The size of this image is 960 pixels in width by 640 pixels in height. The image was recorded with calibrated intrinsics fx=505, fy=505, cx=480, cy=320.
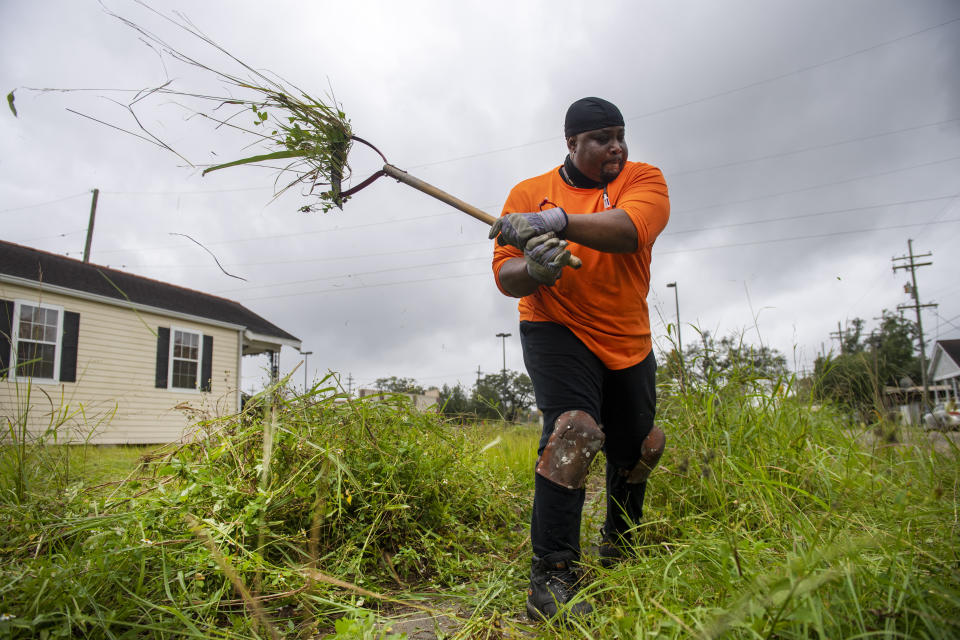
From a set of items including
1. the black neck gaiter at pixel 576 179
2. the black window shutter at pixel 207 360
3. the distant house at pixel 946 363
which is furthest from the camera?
the distant house at pixel 946 363

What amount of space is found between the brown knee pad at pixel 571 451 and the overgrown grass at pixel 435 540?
0.31m

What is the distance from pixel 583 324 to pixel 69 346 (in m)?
12.0

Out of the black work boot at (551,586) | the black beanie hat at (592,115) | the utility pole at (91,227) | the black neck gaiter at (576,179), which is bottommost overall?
the black work boot at (551,586)

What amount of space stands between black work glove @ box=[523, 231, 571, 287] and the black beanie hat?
0.58m

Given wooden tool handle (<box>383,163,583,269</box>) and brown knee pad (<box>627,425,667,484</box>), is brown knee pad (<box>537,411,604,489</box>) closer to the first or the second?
brown knee pad (<box>627,425,667,484</box>)

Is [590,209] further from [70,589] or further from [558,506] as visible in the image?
[70,589]

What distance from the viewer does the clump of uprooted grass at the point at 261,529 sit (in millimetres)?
1405

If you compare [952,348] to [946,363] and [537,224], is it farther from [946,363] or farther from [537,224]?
[537,224]

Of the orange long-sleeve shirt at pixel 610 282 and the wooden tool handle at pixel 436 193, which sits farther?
the wooden tool handle at pixel 436 193

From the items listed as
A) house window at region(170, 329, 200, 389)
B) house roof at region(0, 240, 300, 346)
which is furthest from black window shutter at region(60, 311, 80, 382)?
house window at region(170, 329, 200, 389)

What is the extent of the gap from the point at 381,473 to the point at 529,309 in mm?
989

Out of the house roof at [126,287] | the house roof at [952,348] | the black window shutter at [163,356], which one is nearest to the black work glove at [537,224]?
the house roof at [126,287]

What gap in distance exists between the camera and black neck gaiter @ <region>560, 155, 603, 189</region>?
2.21 m

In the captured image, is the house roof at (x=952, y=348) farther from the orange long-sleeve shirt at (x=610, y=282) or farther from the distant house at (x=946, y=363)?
the orange long-sleeve shirt at (x=610, y=282)
